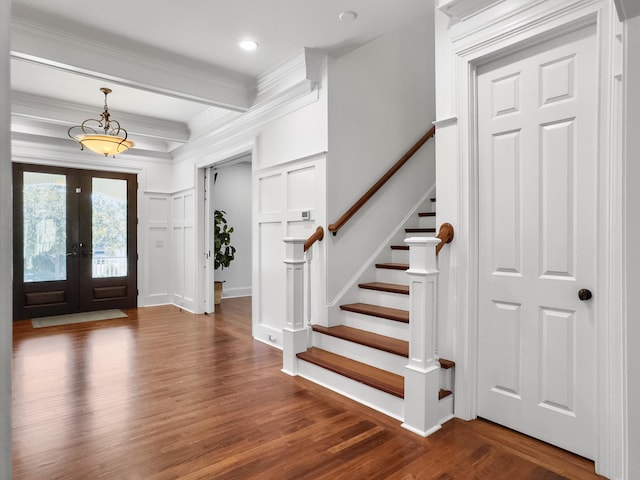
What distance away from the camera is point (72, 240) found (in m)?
6.05

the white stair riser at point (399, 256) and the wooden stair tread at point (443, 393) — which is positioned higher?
the white stair riser at point (399, 256)

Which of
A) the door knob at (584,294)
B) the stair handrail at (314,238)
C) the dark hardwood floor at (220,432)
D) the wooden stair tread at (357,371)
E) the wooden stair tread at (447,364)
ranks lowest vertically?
the dark hardwood floor at (220,432)

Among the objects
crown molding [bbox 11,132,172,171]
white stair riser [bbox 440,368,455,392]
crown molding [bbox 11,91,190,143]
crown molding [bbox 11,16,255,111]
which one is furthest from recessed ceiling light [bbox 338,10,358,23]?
crown molding [bbox 11,132,172,171]

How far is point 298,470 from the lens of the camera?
2.00 m

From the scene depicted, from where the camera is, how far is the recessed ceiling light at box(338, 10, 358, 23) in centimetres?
299

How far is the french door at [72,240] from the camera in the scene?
5.70m

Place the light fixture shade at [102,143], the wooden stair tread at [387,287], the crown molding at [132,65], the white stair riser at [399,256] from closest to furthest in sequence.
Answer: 1. the crown molding at [132,65]
2. the wooden stair tread at [387,287]
3. the white stair riser at [399,256]
4. the light fixture shade at [102,143]

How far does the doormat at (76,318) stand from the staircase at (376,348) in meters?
3.87

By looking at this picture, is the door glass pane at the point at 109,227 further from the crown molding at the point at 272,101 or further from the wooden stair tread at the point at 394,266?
the wooden stair tread at the point at 394,266

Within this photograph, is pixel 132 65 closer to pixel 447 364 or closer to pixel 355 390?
pixel 355 390

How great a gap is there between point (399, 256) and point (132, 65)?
10.1 feet
